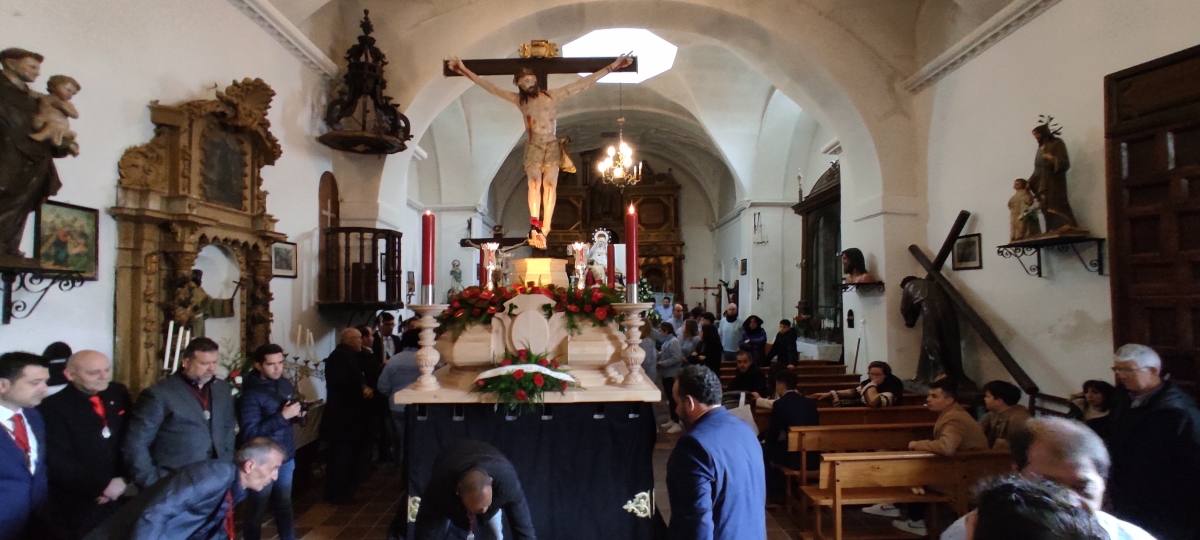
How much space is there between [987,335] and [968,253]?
104cm

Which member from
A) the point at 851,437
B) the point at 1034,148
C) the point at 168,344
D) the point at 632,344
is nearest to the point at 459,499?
the point at 632,344

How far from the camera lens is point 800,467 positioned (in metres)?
4.91

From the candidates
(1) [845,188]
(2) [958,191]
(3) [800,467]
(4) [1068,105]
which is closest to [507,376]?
(3) [800,467]

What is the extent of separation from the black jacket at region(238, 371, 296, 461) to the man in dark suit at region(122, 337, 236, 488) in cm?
29

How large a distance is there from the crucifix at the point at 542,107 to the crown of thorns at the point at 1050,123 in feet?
12.0

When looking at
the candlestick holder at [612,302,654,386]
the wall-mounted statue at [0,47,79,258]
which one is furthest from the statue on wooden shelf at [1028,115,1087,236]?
the wall-mounted statue at [0,47,79,258]

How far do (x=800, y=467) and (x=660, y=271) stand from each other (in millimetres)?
14941

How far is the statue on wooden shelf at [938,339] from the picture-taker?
258 inches

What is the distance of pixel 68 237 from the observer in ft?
12.2

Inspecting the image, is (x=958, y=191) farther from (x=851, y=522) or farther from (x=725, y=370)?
(x=851, y=522)

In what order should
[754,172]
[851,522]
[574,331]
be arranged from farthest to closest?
[754,172], [851,522], [574,331]

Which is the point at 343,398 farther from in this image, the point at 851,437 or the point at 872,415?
the point at 872,415

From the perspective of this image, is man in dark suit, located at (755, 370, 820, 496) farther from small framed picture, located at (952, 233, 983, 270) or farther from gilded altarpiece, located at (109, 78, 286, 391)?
gilded altarpiece, located at (109, 78, 286, 391)

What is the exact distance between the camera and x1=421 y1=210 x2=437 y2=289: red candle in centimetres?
346
